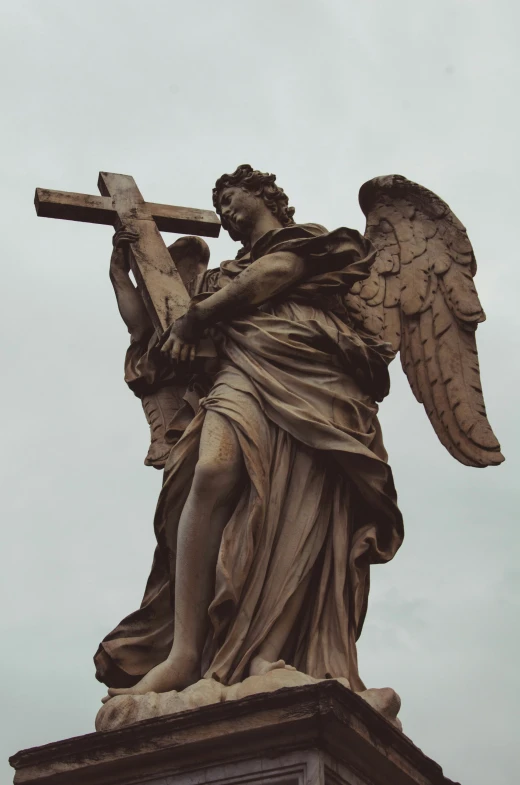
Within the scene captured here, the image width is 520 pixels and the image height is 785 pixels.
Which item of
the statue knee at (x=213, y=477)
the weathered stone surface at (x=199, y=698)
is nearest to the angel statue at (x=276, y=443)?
the statue knee at (x=213, y=477)

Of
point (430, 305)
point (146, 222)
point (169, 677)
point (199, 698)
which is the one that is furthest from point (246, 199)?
point (199, 698)

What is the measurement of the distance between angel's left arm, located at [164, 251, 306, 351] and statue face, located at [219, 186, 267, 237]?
1.69 feet

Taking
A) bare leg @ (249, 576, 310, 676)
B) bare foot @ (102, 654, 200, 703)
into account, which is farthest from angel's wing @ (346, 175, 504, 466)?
bare foot @ (102, 654, 200, 703)

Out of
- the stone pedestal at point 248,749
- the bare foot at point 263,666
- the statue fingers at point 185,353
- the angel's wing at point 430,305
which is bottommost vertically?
the stone pedestal at point 248,749

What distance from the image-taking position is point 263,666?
24.5 feet

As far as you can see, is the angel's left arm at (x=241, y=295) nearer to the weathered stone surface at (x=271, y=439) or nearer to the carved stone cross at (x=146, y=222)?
the weathered stone surface at (x=271, y=439)

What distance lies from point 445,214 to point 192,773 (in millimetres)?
4117

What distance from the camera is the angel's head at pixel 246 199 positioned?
29.5ft

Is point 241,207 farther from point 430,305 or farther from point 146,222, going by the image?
point 430,305

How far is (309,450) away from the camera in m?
8.05

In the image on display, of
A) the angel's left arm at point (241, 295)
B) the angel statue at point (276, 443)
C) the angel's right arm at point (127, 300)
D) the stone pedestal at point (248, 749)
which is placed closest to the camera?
the stone pedestal at point (248, 749)

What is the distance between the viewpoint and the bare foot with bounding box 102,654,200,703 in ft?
25.1

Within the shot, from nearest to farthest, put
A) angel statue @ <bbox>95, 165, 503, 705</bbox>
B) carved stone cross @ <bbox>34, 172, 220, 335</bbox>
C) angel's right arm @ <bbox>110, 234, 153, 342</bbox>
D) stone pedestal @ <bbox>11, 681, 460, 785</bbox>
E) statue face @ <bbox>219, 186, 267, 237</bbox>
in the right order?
1. stone pedestal @ <bbox>11, 681, 460, 785</bbox>
2. angel statue @ <bbox>95, 165, 503, 705</bbox>
3. statue face @ <bbox>219, 186, 267, 237</bbox>
4. carved stone cross @ <bbox>34, 172, 220, 335</bbox>
5. angel's right arm @ <bbox>110, 234, 153, 342</bbox>

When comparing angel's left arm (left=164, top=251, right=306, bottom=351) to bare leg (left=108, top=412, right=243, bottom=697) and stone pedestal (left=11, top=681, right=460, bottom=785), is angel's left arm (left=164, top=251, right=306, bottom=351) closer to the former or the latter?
bare leg (left=108, top=412, right=243, bottom=697)
